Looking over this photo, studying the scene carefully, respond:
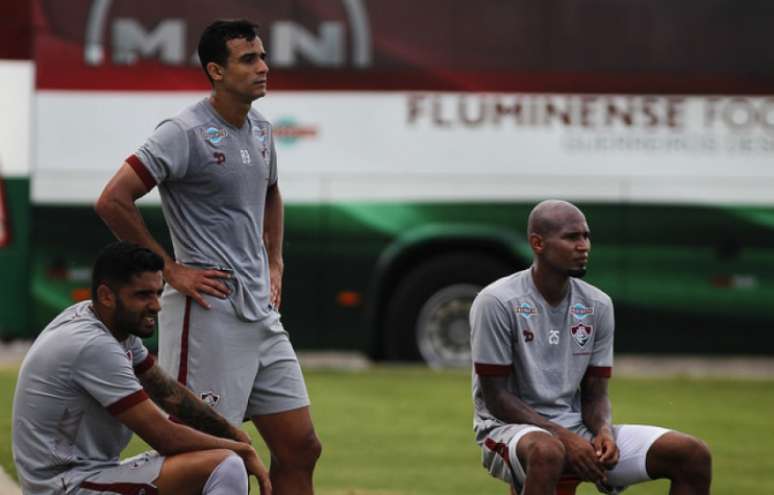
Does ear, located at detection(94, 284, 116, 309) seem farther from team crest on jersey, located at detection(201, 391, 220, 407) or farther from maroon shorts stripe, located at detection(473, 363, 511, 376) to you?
maroon shorts stripe, located at detection(473, 363, 511, 376)

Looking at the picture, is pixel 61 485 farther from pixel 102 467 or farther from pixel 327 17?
pixel 327 17

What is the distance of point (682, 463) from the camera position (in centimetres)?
680

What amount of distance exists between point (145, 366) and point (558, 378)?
1569 millimetres

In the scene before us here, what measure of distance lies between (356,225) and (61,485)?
8.36m

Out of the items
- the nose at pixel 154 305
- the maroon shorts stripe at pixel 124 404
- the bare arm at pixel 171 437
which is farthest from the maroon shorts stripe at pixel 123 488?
the nose at pixel 154 305

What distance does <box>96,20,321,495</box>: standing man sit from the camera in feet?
22.7

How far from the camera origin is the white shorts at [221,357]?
7008 millimetres

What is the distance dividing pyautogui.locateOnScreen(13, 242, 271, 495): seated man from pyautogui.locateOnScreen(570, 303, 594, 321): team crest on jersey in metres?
1.46

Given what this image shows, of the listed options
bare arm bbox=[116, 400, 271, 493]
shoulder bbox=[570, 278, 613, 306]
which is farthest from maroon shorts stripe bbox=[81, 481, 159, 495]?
shoulder bbox=[570, 278, 613, 306]

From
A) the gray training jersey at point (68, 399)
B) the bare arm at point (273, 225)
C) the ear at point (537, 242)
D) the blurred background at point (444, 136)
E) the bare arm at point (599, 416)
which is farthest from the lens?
the blurred background at point (444, 136)

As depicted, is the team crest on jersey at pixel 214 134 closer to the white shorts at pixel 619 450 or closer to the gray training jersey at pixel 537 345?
the gray training jersey at pixel 537 345

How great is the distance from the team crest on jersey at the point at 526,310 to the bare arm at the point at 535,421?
0.24 m

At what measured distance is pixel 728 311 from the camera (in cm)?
1444

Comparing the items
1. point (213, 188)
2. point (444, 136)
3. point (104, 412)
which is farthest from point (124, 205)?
point (444, 136)
